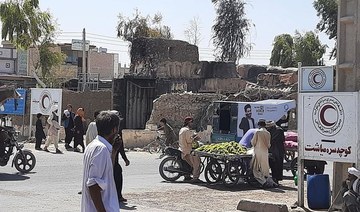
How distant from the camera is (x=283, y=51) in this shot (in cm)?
6750

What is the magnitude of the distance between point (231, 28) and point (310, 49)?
7.68 m

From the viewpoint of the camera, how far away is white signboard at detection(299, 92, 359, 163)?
11.1m

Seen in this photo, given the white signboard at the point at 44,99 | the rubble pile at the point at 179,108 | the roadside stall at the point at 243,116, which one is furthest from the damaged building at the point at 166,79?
the white signboard at the point at 44,99

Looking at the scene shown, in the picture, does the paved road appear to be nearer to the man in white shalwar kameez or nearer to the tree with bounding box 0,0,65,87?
the man in white shalwar kameez

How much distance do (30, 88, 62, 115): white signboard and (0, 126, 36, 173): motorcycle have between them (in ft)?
27.4

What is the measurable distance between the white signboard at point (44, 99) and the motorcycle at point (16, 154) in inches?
329

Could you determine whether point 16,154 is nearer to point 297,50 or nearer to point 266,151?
point 266,151

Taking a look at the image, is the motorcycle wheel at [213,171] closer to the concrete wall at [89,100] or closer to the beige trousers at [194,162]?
the beige trousers at [194,162]

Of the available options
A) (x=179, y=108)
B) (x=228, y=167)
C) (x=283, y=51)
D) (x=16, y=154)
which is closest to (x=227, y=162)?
(x=228, y=167)

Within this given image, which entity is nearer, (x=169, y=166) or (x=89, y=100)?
(x=169, y=166)

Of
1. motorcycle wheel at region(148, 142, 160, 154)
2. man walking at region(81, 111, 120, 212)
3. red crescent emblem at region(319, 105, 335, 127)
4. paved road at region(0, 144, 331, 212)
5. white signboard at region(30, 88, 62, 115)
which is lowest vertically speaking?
paved road at region(0, 144, 331, 212)

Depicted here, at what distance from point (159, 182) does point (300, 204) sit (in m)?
5.31

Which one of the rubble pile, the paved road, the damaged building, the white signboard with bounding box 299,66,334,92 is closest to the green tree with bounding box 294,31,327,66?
the damaged building

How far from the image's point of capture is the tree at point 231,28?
59469 millimetres
